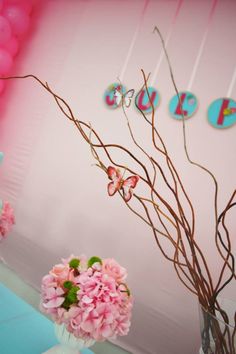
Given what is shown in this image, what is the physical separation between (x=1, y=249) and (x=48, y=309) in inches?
52.4

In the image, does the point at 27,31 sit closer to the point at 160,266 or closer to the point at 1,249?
the point at 1,249

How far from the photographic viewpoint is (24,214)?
1.92m

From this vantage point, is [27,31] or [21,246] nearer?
[21,246]

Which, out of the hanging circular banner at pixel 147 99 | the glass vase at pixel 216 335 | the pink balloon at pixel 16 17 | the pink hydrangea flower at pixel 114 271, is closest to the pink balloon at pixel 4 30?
the pink balloon at pixel 16 17

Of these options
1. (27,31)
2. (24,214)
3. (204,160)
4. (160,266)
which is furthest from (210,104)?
(27,31)

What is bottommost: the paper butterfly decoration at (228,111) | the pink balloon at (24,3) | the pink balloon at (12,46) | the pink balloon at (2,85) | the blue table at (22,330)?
the blue table at (22,330)

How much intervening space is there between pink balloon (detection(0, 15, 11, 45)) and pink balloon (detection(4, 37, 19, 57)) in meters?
0.09

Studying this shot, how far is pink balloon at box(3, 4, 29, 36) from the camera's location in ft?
6.72

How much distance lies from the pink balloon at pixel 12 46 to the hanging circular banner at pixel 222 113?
5.21 ft

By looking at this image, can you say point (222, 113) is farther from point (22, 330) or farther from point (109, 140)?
point (22, 330)

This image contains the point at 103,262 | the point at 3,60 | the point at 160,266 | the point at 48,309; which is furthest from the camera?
the point at 3,60

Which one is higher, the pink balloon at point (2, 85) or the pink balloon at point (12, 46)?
the pink balloon at point (12, 46)

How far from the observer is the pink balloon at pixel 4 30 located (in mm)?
1910

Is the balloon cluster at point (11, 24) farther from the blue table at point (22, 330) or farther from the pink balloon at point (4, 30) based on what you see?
the blue table at point (22, 330)
